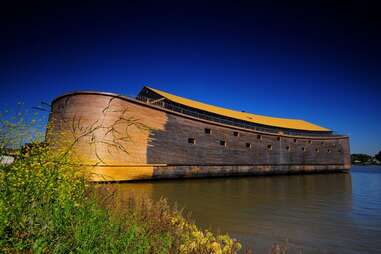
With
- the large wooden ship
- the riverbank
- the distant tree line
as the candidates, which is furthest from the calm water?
the distant tree line

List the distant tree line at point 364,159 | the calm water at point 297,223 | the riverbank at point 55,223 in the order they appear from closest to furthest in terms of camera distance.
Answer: the riverbank at point 55,223 < the calm water at point 297,223 < the distant tree line at point 364,159

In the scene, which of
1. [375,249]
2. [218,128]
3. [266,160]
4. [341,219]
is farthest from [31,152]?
[266,160]

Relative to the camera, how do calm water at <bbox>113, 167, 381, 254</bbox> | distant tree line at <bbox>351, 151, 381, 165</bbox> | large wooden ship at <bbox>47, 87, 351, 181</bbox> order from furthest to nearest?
1. distant tree line at <bbox>351, 151, 381, 165</bbox>
2. large wooden ship at <bbox>47, 87, 351, 181</bbox>
3. calm water at <bbox>113, 167, 381, 254</bbox>

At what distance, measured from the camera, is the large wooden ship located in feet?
50.7

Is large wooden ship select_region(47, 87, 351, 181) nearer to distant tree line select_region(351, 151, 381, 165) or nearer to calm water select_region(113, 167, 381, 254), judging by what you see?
calm water select_region(113, 167, 381, 254)

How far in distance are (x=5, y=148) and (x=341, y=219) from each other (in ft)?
30.9

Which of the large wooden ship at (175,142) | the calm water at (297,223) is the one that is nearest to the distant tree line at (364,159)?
the large wooden ship at (175,142)

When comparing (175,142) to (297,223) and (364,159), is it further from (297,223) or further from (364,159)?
(364,159)

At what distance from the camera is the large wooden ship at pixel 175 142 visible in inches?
608

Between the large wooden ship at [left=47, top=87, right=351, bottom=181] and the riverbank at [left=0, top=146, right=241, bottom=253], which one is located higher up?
the large wooden ship at [left=47, top=87, right=351, bottom=181]

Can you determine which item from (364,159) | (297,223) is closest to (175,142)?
(297,223)

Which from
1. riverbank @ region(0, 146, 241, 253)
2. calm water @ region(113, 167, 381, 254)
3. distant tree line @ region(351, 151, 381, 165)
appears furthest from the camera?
distant tree line @ region(351, 151, 381, 165)

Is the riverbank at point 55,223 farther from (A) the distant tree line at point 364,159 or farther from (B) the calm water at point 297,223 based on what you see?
(A) the distant tree line at point 364,159

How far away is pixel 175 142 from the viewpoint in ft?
61.8
